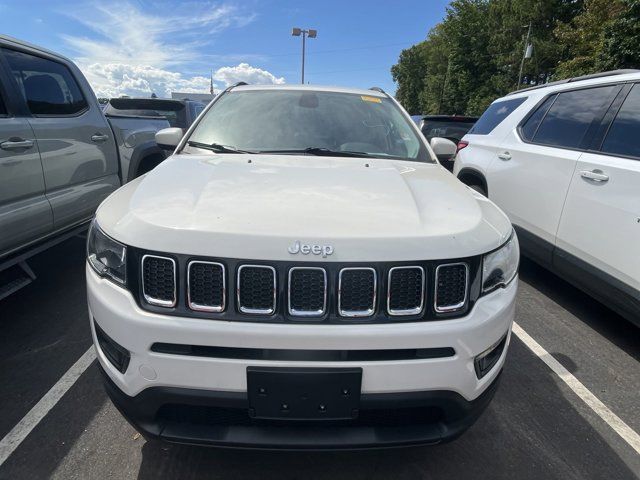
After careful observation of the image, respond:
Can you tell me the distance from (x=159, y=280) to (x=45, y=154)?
242 centimetres

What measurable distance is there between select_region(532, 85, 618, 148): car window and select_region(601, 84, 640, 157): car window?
0.20 meters

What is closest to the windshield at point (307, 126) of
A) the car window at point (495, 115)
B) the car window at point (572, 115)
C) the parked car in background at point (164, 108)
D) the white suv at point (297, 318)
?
the white suv at point (297, 318)

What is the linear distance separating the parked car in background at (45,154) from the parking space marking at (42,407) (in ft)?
2.13

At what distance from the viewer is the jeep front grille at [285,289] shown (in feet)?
5.12

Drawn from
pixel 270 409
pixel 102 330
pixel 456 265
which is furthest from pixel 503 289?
pixel 102 330

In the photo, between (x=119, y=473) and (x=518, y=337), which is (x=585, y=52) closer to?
(x=518, y=337)

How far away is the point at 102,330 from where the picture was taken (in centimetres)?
173

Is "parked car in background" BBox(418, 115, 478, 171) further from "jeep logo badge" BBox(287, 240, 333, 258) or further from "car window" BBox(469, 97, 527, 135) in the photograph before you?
"jeep logo badge" BBox(287, 240, 333, 258)

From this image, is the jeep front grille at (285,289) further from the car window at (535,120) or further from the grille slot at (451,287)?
Answer: the car window at (535,120)

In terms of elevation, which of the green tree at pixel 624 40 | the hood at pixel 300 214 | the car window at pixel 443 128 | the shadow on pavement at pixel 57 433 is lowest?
the shadow on pavement at pixel 57 433

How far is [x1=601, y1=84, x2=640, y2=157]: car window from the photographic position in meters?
3.16

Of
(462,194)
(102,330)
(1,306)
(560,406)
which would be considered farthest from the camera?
(1,306)

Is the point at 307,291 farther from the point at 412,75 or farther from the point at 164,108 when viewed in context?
the point at 412,75

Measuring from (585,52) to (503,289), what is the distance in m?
34.6
